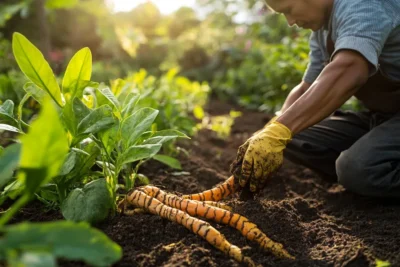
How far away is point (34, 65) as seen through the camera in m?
1.90

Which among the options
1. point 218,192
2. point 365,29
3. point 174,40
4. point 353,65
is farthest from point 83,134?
point 174,40

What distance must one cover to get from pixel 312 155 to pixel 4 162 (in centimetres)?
222

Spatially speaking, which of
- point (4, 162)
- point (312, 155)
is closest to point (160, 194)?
point (4, 162)

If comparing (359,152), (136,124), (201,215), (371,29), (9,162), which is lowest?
(359,152)

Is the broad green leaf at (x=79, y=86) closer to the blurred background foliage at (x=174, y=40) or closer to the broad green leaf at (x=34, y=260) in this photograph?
the broad green leaf at (x=34, y=260)

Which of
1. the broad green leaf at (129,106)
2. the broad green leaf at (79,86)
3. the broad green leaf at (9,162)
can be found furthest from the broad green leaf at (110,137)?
the broad green leaf at (9,162)

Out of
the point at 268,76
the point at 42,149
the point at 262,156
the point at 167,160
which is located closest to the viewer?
the point at 42,149

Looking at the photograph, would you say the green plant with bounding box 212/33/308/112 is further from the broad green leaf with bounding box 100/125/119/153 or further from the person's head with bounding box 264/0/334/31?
the broad green leaf with bounding box 100/125/119/153

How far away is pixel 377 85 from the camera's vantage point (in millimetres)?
2797

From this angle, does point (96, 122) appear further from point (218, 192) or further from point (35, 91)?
point (218, 192)

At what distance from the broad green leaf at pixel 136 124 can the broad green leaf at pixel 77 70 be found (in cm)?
28

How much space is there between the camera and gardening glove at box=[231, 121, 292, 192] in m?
2.19

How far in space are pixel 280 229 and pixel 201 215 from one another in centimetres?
36

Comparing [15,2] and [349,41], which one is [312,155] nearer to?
[349,41]
